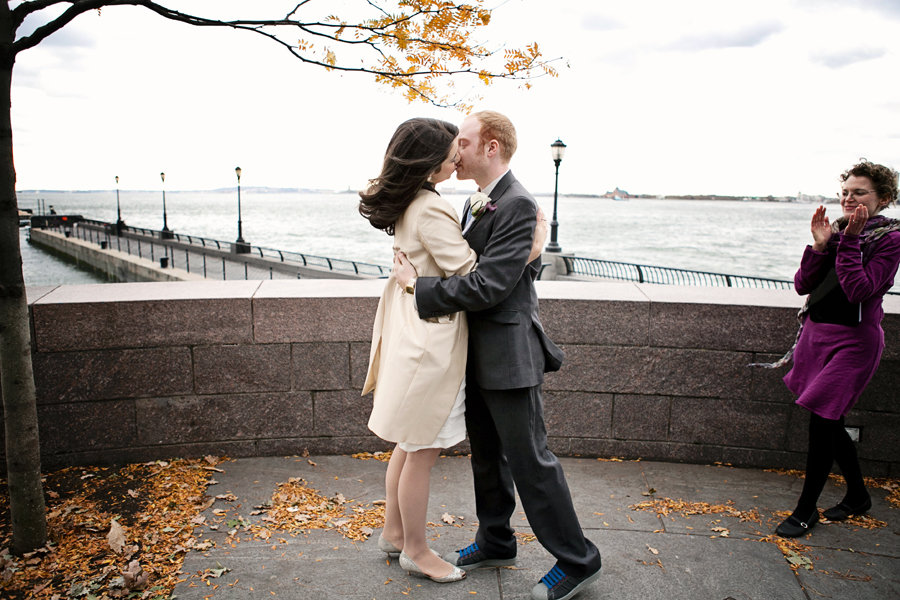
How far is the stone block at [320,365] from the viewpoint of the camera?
166 inches

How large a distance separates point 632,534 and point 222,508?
2.31m

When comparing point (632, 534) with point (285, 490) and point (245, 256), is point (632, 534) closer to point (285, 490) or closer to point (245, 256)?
point (285, 490)

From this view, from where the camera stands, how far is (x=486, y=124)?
2.63 m

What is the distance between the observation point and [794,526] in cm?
343

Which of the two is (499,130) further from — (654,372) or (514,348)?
(654,372)

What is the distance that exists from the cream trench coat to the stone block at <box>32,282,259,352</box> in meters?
1.77

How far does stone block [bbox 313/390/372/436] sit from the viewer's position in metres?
4.32

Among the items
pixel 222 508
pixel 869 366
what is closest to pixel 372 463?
pixel 222 508

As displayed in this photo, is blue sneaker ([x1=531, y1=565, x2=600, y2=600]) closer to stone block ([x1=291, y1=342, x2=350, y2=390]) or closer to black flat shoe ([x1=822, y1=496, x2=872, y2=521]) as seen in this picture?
black flat shoe ([x1=822, y1=496, x2=872, y2=521])

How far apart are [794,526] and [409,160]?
9.31ft

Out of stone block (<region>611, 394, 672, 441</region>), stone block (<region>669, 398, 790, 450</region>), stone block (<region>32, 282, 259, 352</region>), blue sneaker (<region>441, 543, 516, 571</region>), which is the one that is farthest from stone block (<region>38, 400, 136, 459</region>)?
stone block (<region>669, 398, 790, 450</region>)

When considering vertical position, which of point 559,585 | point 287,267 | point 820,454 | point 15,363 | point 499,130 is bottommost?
point 287,267

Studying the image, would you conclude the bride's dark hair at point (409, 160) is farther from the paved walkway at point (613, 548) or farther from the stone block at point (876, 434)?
the stone block at point (876, 434)

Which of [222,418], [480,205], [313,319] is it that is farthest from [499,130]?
[222,418]
